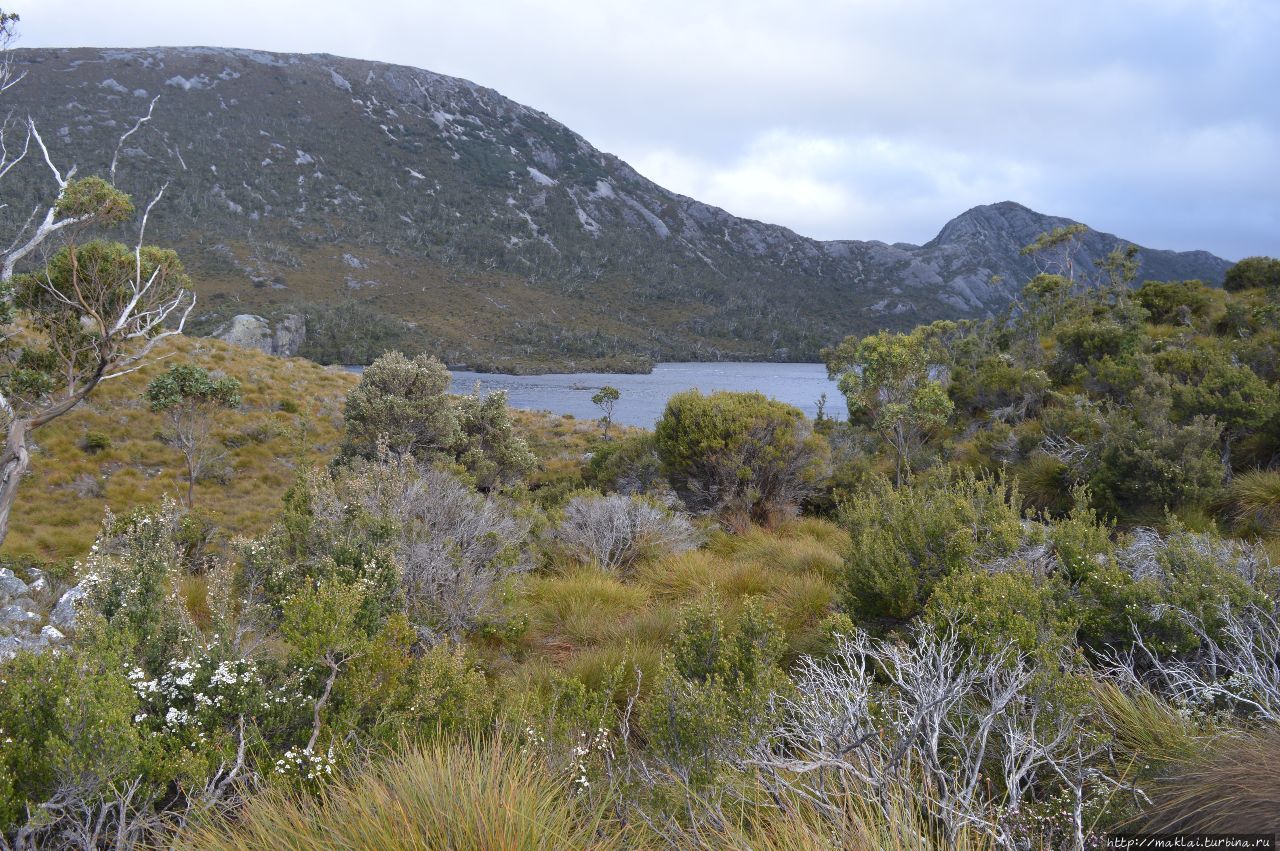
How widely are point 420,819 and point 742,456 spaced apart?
9.38 m

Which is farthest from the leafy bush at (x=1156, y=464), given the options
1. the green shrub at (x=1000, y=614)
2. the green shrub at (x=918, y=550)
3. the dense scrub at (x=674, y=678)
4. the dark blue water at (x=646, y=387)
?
the dark blue water at (x=646, y=387)

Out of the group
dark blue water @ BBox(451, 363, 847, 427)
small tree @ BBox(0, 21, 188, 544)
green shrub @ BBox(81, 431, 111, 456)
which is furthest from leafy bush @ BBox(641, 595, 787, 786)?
dark blue water @ BBox(451, 363, 847, 427)

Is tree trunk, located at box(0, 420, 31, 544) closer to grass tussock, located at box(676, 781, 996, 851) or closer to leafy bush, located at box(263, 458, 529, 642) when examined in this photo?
leafy bush, located at box(263, 458, 529, 642)

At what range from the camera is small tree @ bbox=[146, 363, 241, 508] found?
13000 mm

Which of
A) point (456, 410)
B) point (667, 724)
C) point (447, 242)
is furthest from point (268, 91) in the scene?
point (667, 724)

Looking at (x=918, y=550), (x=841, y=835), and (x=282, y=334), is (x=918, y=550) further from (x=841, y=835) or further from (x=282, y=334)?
(x=282, y=334)

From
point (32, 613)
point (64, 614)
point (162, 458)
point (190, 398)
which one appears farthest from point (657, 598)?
point (162, 458)

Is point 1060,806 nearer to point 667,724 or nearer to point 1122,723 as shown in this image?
point 1122,723

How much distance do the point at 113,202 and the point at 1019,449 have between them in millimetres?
14603

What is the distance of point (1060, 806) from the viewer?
7.98 ft

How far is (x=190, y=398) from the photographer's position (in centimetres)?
1338

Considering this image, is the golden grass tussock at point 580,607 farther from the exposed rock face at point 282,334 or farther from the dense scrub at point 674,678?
the exposed rock face at point 282,334

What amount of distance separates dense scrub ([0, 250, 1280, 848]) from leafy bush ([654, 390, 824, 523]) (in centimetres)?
280

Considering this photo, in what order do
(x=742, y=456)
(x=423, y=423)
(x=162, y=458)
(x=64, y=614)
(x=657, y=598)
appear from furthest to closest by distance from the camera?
(x=162, y=458), (x=423, y=423), (x=742, y=456), (x=657, y=598), (x=64, y=614)
